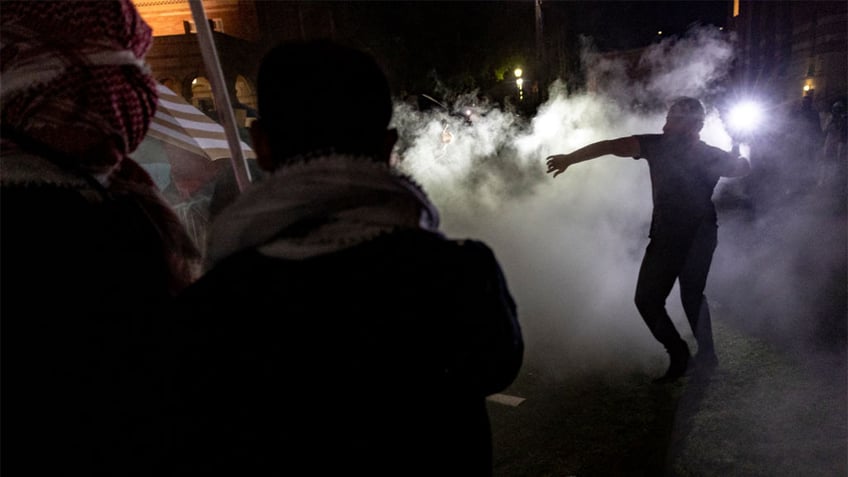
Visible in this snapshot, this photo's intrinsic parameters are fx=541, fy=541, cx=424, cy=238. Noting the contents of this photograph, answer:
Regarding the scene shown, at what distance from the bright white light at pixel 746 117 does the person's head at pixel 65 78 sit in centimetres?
1282

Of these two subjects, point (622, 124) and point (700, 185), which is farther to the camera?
point (622, 124)

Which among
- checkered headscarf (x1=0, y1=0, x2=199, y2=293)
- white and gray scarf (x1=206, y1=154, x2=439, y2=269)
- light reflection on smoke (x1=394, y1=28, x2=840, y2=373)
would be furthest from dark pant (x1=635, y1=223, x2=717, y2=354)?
checkered headscarf (x1=0, y1=0, x2=199, y2=293)

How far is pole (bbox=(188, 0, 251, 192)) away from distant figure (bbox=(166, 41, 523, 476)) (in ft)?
2.77

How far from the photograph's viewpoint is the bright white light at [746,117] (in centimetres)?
1185

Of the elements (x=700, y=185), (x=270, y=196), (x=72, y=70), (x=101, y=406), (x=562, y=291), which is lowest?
(x=562, y=291)

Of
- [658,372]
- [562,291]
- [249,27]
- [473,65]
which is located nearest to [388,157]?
[658,372]

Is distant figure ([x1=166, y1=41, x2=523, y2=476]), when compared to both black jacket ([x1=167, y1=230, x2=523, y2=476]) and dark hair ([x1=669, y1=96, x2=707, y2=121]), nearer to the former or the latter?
black jacket ([x1=167, y1=230, x2=523, y2=476])

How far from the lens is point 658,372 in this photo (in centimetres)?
455

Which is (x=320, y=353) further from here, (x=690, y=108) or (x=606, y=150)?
(x=690, y=108)

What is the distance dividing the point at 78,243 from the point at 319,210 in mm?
550

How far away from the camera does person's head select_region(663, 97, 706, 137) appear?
162 inches

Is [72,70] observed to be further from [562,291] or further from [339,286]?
[562,291]

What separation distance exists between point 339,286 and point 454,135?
52.6 ft

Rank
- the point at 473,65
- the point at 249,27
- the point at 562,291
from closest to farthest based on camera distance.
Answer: the point at 562,291, the point at 249,27, the point at 473,65
